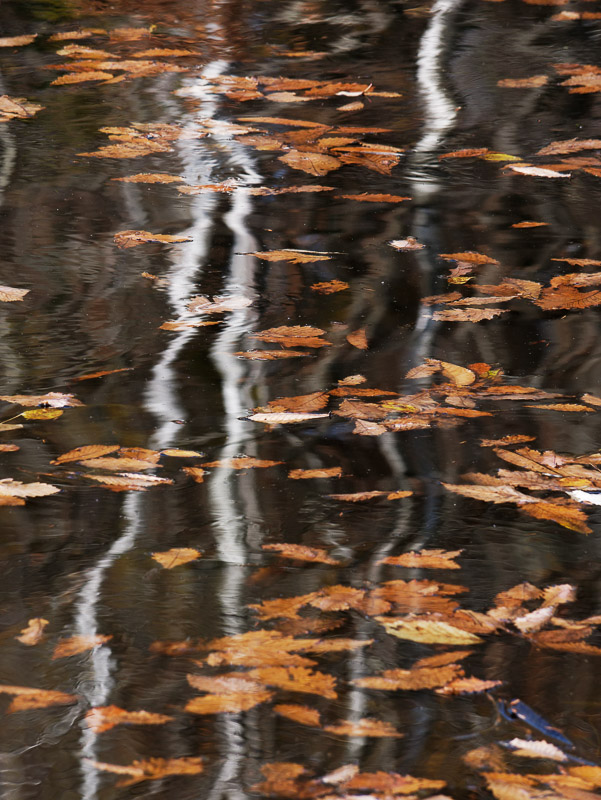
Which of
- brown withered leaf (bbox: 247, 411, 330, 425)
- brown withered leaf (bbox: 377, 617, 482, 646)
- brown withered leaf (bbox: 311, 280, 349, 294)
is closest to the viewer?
brown withered leaf (bbox: 377, 617, 482, 646)

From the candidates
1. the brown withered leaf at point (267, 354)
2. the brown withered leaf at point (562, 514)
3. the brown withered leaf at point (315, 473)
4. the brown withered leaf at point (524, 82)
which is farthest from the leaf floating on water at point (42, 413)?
the brown withered leaf at point (524, 82)

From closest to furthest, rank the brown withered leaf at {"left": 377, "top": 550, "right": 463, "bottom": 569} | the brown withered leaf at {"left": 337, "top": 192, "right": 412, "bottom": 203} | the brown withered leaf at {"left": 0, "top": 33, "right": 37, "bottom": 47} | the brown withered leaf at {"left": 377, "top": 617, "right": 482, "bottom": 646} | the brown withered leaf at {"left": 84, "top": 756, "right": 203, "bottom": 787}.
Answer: the brown withered leaf at {"left": 84, "top": 756, "right": 203, "bottom": 787}
the brown withered leaf at {"left": 377, "top": 617, "right": 482, "bottom": 646}
the brown withered leaf at {"left": 377, "top": 550, "right": 463, "bottom": 569}
the brown withered leaf at {"left": 337, "top": 192, "right": 412, "bottom": 203}
the brown withered leaf at {"left": 0, "top": 33, "right": 37, "bottom": 47}

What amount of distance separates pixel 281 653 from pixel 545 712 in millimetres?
559

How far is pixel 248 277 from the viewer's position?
418 cm

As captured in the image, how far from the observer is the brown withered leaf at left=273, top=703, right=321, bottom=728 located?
1943 millimetres

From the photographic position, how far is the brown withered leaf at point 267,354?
354 centimetres

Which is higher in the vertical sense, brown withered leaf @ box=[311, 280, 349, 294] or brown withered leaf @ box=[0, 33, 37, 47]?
brown withered leaf @ box=[0, 33, 37, 47]

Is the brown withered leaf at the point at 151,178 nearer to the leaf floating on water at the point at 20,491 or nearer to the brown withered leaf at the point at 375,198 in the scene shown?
the brown withered leaf at the point at 375,198

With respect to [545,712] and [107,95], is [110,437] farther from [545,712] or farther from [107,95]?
[107,95]

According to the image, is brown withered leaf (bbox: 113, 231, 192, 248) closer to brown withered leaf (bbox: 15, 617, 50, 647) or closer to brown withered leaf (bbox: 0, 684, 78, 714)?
brown withered leaf (bbox: 15, 617, 50, 647)

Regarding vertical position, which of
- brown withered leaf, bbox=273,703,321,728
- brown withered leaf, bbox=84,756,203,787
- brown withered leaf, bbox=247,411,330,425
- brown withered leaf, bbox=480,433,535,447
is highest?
brown withered leaf, bbox=84,756,203,787

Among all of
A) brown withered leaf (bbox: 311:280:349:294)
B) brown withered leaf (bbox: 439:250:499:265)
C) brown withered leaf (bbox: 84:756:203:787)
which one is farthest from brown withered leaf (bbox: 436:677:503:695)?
brown withered leaf (bbox: 439:250:499:265)

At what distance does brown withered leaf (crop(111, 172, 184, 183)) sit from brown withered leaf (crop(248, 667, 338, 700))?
11.2ft

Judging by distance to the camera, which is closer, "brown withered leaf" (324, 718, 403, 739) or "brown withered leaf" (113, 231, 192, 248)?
"brown withered leaf" (324, 718, 403, 739)
